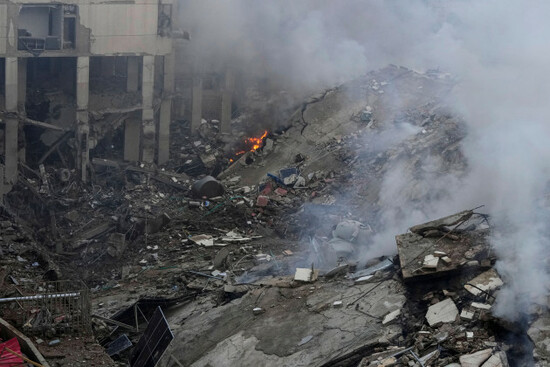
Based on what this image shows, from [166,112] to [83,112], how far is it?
263cm

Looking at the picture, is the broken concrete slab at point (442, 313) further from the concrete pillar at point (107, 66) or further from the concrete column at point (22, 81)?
the concrete pillar at point (107, 66)

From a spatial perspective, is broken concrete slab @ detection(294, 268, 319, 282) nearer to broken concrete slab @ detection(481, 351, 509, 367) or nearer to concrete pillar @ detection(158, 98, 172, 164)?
broken concrete slab @ detection(481, 351, 509, 367)

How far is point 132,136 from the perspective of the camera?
925 inches

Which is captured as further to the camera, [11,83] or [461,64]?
[461,64]

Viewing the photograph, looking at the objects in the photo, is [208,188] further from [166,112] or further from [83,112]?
[166,112]

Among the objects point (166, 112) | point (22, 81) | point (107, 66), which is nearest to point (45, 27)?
point (22, 81)

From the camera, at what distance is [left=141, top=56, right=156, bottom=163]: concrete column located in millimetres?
22906

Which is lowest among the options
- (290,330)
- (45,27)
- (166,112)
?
(290,330)

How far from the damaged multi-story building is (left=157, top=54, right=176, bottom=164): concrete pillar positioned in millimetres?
26

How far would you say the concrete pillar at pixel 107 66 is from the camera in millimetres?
23702

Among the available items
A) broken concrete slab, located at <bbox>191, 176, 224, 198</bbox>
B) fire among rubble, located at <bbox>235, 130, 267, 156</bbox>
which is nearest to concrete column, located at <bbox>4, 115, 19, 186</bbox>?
broken concrete slab, located at <bbox>191, 176, 224, 198</bbox>

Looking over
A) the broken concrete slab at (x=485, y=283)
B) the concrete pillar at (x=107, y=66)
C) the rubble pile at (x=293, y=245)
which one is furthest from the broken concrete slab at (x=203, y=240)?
the broken concrete slab at (x=485, y=283)

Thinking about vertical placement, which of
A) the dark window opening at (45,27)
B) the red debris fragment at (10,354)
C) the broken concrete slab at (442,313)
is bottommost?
the red debris fragment at (10,354)

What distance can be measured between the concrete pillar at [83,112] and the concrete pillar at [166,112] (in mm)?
2267
